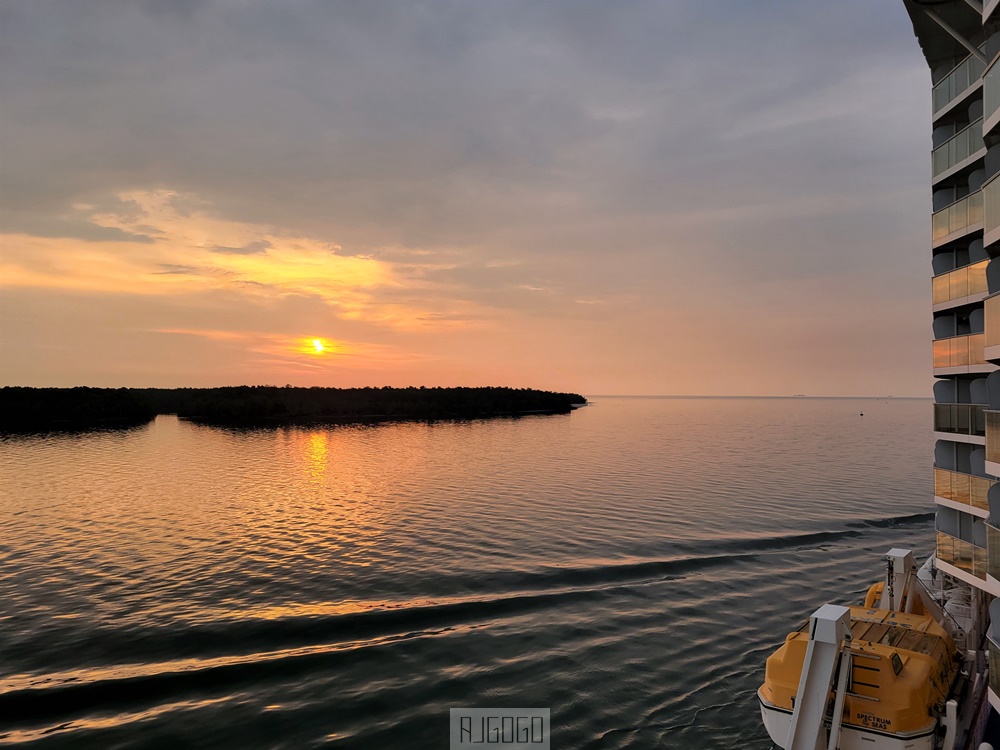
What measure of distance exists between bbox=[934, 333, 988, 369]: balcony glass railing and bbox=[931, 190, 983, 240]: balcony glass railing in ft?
12.8

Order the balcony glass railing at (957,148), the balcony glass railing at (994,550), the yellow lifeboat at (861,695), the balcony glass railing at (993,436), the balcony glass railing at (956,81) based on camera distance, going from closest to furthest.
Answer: the yellow lifeboat at (861,695)
the balcony glass railing at (994,550)
the balcony glass railing at (993,436)
the balcony glass railing at (957,148)
the balcony glass railing at (956,81)

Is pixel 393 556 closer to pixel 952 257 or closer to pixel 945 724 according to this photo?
pixel 945 724

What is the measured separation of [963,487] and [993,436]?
8.27 meters

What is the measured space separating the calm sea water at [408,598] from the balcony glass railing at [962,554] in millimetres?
6258

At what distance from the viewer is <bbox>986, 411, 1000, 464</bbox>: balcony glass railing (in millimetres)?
13594

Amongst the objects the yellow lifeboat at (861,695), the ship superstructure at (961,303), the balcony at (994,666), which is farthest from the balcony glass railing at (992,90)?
the yellow lifeboat at (861,695)

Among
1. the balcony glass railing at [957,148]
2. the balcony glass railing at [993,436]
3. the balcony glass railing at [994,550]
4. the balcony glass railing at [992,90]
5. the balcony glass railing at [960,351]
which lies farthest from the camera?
the balcony glass railing at [957,148]

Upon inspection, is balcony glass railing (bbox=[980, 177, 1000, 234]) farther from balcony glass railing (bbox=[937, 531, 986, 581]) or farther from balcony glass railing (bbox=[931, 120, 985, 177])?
balcony glass railing (bbox=[937, 531, 986, 581])

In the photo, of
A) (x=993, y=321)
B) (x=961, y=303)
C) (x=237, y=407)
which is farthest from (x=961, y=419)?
(x=237, y=407)

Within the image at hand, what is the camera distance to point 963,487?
20.5 meters

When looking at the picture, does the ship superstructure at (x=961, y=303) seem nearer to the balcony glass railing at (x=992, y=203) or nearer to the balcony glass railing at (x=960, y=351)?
the balcony glass railing at (x=960, y=351)

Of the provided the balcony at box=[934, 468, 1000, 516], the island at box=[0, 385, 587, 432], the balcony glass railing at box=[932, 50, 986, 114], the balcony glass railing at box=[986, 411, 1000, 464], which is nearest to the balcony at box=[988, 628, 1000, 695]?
the balcony glass railing at box=[986, 411, 1000, 464]

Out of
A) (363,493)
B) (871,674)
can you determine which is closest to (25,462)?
(363,493)

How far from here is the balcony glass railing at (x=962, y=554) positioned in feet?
62.1
